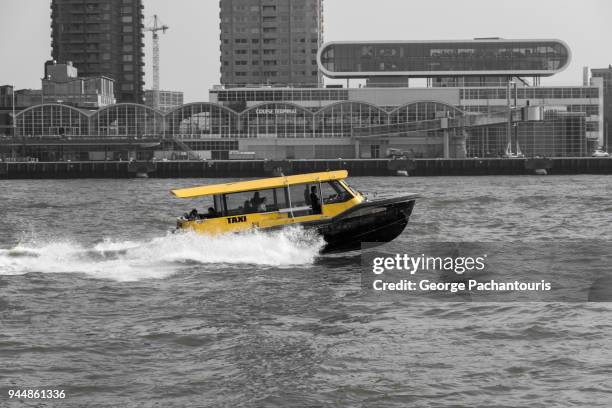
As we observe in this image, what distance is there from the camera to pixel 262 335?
896 inches

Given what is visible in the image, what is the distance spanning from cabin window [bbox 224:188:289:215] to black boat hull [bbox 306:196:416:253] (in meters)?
1.36

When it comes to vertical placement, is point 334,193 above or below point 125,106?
below

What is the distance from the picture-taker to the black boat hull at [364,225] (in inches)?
1328

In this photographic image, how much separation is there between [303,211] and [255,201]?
1509 mm

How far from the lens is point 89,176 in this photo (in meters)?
143

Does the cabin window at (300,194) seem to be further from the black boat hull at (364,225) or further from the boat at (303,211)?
the black boat hull at (364,225)

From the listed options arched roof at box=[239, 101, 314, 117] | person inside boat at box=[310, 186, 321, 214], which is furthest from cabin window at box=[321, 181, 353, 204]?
arched roof at box=[239, 101, 314, 117]

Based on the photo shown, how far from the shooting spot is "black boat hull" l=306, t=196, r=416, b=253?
33.7 meters

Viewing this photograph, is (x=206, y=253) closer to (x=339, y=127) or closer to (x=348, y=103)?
(x=339, y=127)

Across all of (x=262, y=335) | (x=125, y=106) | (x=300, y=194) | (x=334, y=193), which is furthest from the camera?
(x=125, y=106)

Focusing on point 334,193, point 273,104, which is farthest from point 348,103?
point 334,193

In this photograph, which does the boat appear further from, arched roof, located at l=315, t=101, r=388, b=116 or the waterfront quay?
arched roof, located at l=315, t=101, r=388, b=116

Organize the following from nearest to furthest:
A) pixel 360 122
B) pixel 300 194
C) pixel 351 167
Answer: pixel 300 194
pixel 351 167
pixel 360 122

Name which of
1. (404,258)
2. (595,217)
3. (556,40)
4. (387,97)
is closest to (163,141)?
(387,97)
